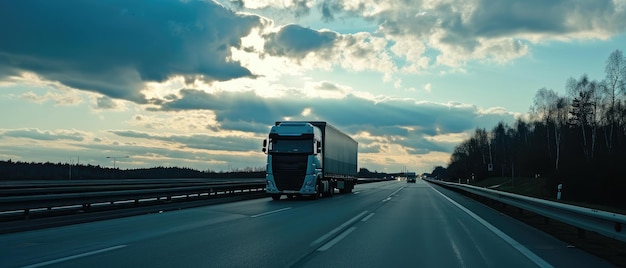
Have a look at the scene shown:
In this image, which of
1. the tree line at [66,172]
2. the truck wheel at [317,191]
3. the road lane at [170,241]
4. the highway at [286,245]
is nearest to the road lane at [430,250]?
the highway at [286,245]

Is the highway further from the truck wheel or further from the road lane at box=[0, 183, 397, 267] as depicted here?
the truck wheel

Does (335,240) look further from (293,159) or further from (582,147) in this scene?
(582,147)

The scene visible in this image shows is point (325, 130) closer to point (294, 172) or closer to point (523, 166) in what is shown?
point (294, 172)

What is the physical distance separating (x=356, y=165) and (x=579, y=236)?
39429mm

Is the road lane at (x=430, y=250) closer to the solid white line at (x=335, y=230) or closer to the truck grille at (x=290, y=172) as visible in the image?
the solid white line at (x=335, y=230)

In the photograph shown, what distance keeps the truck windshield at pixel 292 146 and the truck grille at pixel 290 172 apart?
34 cm

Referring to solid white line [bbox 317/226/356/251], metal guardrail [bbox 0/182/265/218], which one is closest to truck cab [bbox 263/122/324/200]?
metal guardrail [bbox 0/182/265/218]

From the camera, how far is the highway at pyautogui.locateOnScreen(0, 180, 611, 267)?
9.41 m

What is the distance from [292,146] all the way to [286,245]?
67.0ft

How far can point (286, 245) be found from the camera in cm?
1152

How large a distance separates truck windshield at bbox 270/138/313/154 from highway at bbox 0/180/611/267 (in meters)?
14.1

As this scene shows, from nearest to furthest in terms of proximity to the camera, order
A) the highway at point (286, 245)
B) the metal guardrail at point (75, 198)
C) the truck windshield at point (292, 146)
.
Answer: the highway at point (286, 245), the metal guardrail at point (75, 198), the truck windshield at point (292, 146)

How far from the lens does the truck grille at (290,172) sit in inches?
1242

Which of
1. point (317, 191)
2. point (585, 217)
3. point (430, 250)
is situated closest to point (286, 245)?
point (430, 250)
